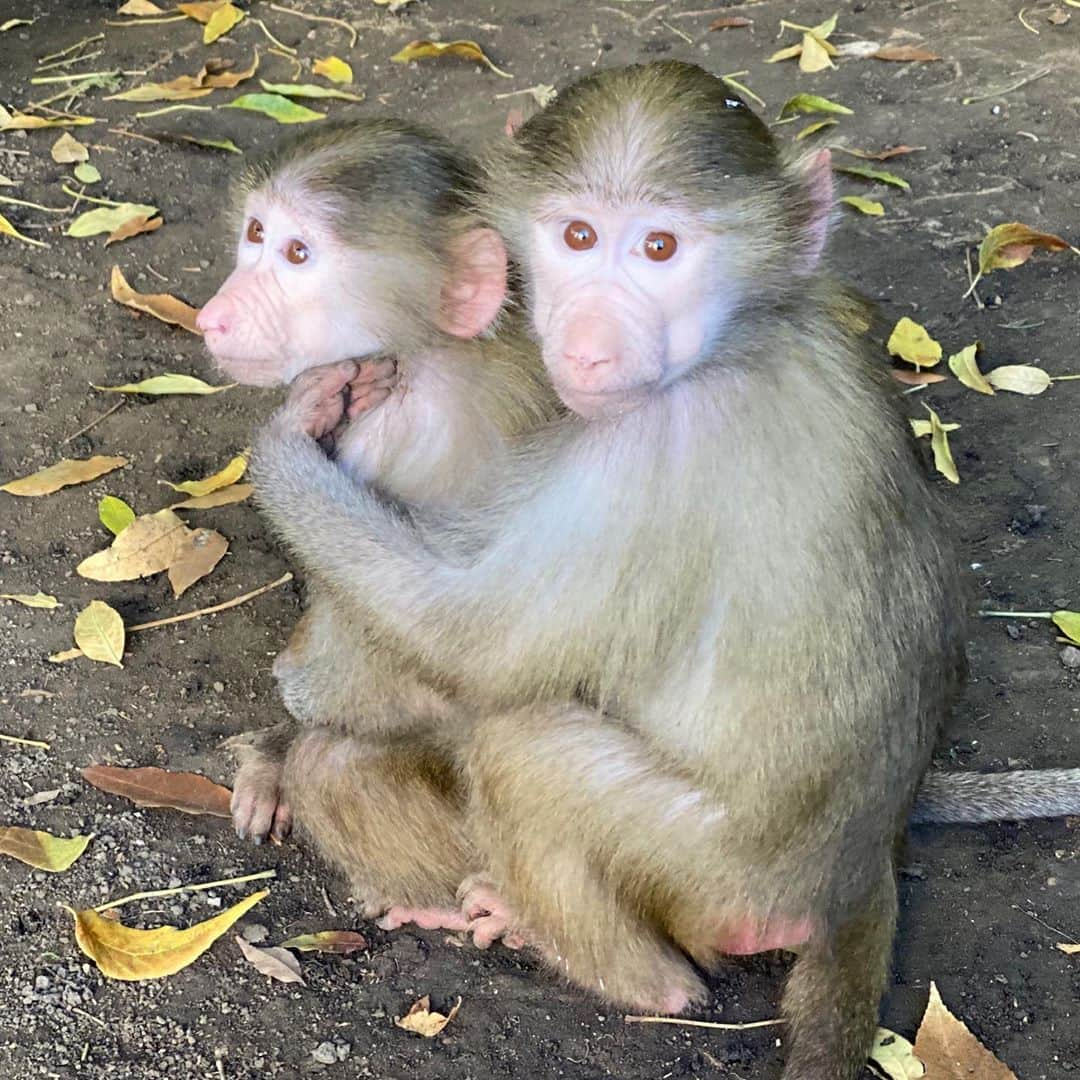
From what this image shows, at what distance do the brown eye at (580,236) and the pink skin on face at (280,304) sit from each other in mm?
624

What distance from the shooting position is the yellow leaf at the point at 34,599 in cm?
442

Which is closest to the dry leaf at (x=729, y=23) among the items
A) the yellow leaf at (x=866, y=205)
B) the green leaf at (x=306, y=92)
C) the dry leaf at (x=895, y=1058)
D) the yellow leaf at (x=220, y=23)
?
the yellow leaf at (x=866, y=205)

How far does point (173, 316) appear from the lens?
5.62m

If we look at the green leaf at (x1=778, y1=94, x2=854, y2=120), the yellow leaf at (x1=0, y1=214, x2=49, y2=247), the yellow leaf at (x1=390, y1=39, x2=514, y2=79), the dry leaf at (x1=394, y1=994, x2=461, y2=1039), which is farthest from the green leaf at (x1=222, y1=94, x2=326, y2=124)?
the dry leaf at (x1=394, y1=994, x2=461, y2=1039)

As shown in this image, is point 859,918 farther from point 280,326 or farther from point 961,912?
point 280,326

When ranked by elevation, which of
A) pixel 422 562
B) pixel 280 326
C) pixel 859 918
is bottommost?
pixel 859 918

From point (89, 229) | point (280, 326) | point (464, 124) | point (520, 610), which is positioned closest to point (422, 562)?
point (520, 610)

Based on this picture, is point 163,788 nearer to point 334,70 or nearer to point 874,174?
point 874,174

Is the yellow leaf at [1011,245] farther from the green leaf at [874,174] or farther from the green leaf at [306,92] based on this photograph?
the green leaf at [306,92]

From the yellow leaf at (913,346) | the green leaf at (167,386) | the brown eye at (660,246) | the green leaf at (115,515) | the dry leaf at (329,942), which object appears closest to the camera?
the brown eye at (660,246)

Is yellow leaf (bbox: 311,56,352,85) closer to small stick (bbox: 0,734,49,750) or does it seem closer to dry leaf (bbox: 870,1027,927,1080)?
small stick (bbox: 0,734,49,750)

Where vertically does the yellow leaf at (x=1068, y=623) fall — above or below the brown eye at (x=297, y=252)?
below

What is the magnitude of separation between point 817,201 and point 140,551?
2.38m

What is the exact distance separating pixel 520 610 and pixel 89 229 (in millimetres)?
3782
